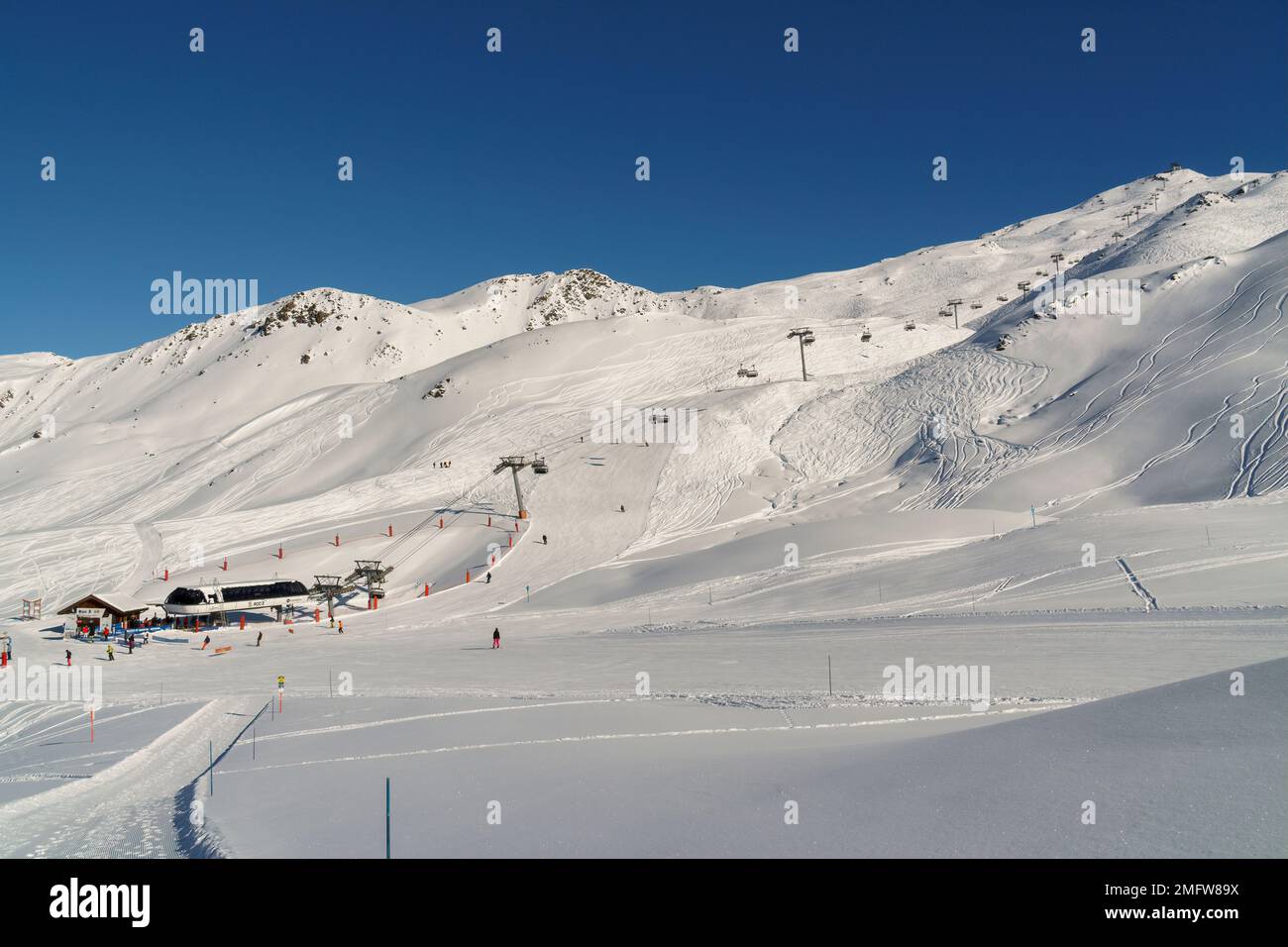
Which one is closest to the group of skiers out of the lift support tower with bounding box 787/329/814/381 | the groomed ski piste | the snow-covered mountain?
the groomed ski piste

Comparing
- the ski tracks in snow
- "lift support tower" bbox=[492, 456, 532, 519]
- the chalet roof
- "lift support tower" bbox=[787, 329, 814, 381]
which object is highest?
"lift support tower" bbox=[787, 329, 814, 381]

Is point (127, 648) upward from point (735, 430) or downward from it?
downward

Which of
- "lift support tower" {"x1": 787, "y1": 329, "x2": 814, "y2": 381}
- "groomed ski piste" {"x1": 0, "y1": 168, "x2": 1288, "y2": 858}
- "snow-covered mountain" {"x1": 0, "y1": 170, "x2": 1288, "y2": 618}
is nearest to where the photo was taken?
"groomed ski piste" {"x1": 0, "y1": 168, "x2": 1288, "y2": 858}

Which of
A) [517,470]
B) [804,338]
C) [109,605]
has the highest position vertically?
[804,338]

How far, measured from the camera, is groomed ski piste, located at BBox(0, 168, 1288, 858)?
31.3ft

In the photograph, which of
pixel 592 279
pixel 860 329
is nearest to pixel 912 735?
pixel 860 329

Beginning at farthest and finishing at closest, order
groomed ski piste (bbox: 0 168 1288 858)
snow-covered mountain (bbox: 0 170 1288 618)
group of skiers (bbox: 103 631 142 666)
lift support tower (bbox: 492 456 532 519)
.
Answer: lift support tower (bbox: 492 456 532 519), snow-covered mountain (bbox: 0 170 1288 618), group of skiers (bbox: 103 631 142 666), groomed ski piste (bbox: 0 168 1288 858)

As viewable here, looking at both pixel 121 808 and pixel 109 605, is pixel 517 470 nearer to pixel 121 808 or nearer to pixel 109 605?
pixel 109 605

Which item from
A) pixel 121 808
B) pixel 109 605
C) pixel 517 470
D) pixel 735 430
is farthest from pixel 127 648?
pixel 735 430

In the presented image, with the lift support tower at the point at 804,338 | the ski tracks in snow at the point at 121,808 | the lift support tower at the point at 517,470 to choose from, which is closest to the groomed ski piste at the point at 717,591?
the ski tracks in snow at the point at 121,808

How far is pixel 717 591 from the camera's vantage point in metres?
36.6

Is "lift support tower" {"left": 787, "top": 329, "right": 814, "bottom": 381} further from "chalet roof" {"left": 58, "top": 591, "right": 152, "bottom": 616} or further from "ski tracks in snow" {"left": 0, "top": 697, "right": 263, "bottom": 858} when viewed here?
"ski tracks in snow" {"left": 0, "top": 697, "right": 263, "bottom": 858}

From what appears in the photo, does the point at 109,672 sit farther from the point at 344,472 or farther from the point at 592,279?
the point at 592,279
